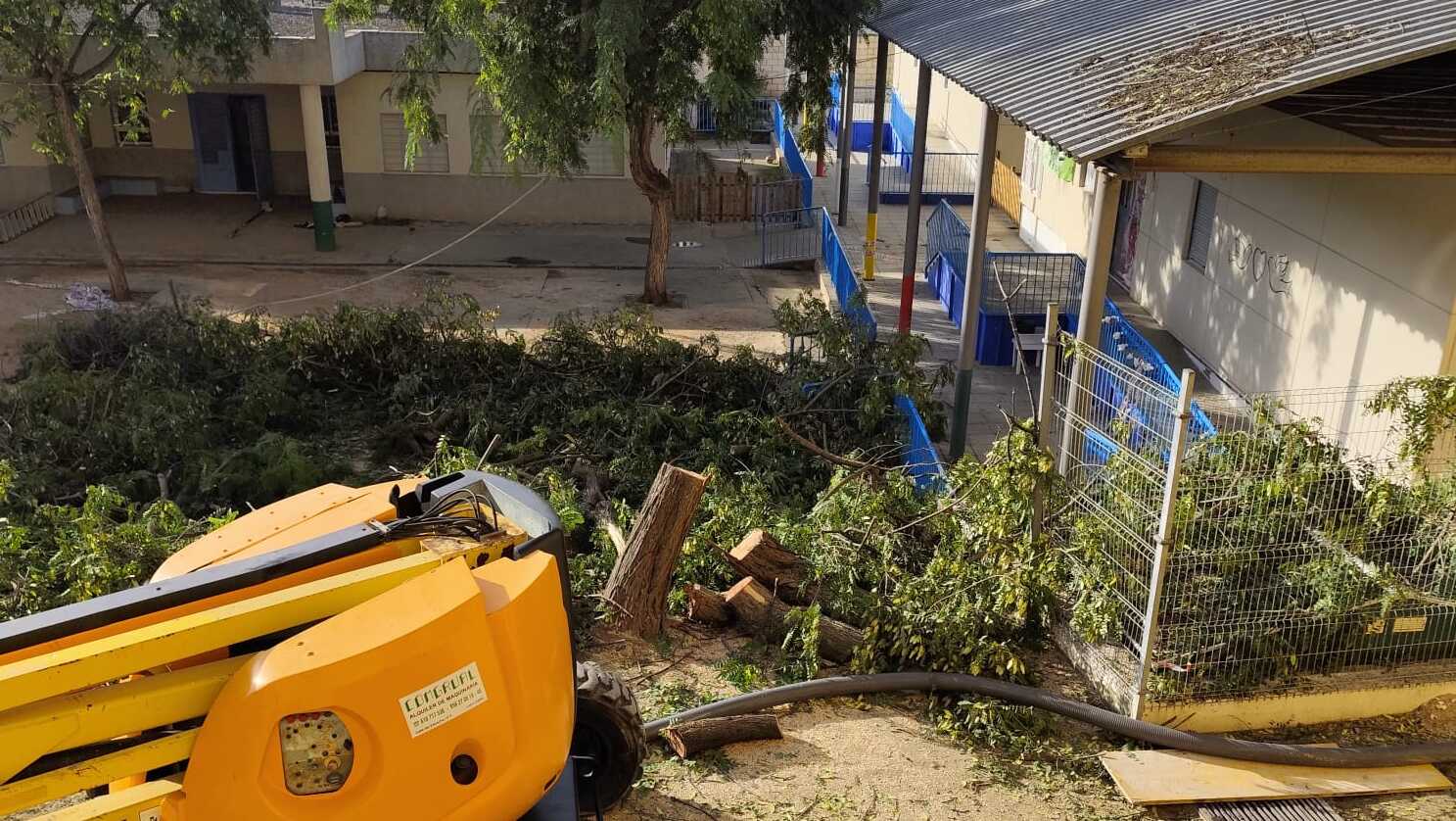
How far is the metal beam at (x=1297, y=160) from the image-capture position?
7953mm

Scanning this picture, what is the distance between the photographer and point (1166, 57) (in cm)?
931

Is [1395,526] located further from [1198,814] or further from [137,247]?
[137,247]

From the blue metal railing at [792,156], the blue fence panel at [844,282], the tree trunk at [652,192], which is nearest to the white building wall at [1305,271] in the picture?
the blue fence panel at [844,282]

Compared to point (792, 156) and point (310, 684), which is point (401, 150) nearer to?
point (792, 156)

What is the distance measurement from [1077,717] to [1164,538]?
3.82 ft

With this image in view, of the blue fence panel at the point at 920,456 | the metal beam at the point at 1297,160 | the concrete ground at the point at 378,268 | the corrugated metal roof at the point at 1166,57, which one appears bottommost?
the concrete ground at the point at 378,268

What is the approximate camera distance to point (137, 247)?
66.9ft

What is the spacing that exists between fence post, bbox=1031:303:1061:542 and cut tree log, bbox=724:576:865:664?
Answer: 53.7 inches

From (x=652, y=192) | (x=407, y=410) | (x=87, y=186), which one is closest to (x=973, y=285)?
(x=407, y=410)

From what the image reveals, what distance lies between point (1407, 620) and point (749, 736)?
389 cm

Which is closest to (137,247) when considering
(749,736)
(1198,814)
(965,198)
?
(965,198)

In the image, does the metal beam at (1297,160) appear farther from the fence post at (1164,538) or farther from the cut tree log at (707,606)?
the cut tree log at (707,606)

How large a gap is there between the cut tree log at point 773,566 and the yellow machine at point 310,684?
9.84 feet

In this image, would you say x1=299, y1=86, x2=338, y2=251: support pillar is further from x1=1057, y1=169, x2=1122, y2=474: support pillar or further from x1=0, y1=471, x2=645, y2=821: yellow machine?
x1=0, y1=471, x2=645, y2=821: yellow machine
